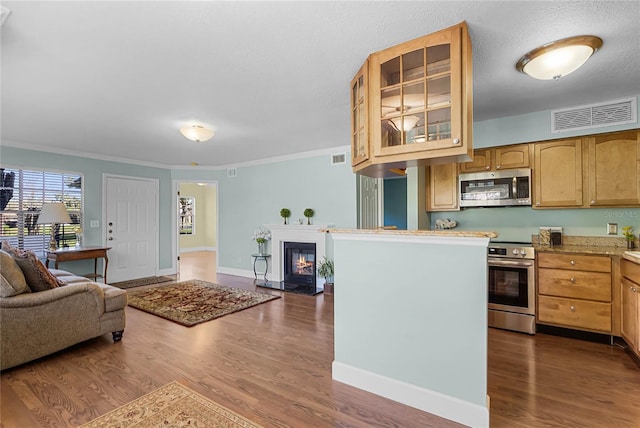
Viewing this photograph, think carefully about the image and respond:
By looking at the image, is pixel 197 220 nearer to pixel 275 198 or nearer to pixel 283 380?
pixel 275 198

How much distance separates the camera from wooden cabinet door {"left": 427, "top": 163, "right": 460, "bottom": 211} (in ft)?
12.6

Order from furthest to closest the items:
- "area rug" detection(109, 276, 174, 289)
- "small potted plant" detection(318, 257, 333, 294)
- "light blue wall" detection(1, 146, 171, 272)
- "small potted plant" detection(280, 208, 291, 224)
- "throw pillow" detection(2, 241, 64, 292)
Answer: "small potted plant" detection(280, 208, 291, 224) < "area rug" detection(109, 276, 174, 289) < "small potted plant" detection(318, 257, 333, 294) < "light blue wall" detection(1, 146, 171, 272) < "throw pillow" detection(2, 241, 64, 292)

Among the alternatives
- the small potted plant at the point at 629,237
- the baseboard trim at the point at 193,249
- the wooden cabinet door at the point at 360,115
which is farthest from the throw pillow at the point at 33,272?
the baseboard trim at the point at 193,249

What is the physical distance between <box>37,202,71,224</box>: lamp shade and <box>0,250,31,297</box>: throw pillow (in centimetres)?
236

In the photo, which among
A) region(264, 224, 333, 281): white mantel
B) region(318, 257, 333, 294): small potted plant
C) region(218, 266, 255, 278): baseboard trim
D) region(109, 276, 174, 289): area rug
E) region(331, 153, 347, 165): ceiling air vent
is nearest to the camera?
region(318, 257, 333, 294): small potted plant

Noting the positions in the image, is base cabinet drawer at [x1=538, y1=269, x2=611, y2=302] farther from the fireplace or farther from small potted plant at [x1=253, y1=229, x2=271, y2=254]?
small potted plant at [x1=253, y1=229, x2=271, y2=254]

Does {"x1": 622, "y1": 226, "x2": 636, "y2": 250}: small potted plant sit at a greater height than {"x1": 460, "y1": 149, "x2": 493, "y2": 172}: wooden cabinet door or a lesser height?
lesser

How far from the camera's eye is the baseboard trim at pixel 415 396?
176 cm

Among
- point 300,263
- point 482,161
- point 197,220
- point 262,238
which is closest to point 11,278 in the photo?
point 262,238

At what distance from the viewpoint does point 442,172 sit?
392 centimetres

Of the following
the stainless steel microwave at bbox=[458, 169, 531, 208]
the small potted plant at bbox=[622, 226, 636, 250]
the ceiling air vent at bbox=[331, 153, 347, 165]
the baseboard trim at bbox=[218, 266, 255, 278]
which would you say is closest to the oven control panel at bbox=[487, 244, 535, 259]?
the stainless steel microwave at bbox=[458, 169, 531, 208]

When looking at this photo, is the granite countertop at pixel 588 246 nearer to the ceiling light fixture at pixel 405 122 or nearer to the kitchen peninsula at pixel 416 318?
the kitchen peninsula at pixel 416 318

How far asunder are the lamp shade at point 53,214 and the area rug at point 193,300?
A: 4.91ft

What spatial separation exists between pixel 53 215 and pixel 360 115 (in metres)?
4.86
